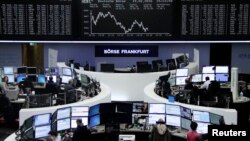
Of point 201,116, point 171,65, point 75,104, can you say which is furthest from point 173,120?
point 171,65

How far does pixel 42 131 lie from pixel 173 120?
2272mm

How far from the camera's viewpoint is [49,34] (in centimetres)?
1359

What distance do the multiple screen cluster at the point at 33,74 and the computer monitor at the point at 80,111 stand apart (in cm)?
512

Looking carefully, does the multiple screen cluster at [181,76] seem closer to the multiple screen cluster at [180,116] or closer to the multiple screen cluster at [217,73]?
the multiple screen cluster at [217,73]

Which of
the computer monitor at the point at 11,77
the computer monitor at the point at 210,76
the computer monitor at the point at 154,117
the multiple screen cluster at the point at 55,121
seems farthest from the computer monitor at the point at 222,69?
Result: the multiple screen cluster at the point at 55,121

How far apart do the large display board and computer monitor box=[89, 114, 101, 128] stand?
5668 mm

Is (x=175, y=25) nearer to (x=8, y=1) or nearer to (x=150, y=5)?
(x=150, y=5)

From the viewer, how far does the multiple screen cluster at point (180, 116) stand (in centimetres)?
766

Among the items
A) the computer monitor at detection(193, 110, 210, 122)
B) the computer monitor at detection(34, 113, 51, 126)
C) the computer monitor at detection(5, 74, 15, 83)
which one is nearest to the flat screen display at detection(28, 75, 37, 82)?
the computer monitor at detection(5, 74, 15, 83)

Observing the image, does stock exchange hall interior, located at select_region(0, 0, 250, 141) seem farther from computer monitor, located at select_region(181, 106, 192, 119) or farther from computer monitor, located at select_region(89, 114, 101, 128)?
computer monitor, located at select_region(181, 106, 192, 119)

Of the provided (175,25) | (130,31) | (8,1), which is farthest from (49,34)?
(175,25)

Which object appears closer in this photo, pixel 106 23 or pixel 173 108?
pixel 173 108

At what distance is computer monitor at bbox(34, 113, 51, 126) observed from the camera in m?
7.22

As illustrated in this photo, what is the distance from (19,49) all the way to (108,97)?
7.10m
